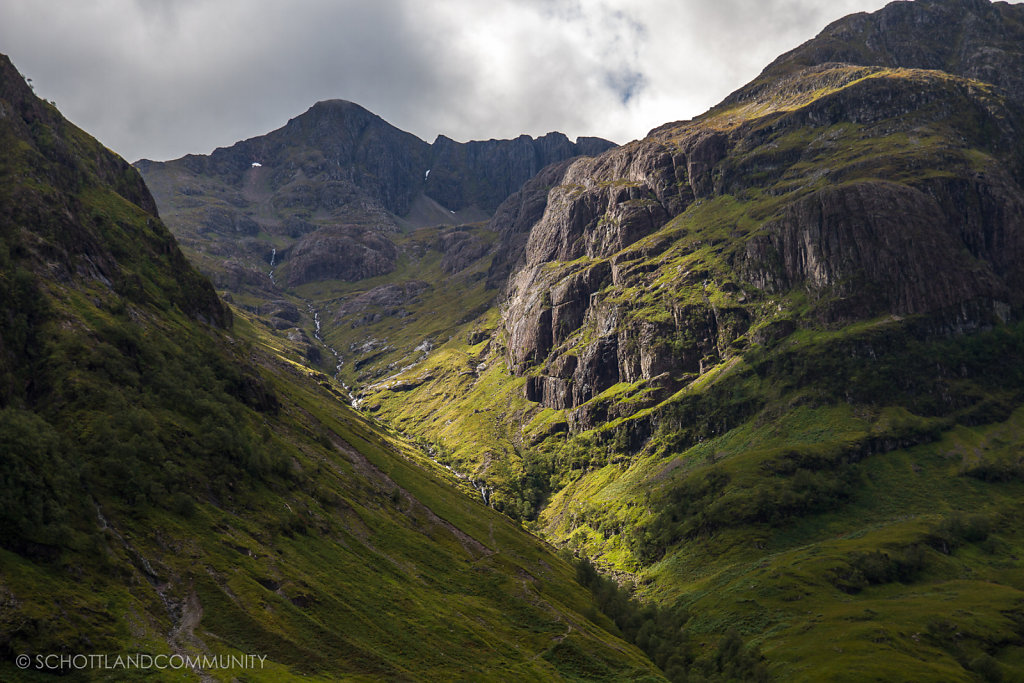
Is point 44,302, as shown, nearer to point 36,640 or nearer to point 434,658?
point 36,640

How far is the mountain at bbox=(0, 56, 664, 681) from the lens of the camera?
8256 centimetres

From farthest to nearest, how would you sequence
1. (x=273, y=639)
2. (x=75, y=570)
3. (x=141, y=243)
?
(x=141, y=243) → (x=273, y=639) → (x=75, y=570)

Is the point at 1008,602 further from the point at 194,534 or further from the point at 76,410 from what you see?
the point at 76,410

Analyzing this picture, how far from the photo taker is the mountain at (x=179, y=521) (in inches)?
3250

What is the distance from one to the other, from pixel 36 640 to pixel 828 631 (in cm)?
17592

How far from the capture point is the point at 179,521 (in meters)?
109

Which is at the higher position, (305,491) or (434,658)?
(305,491)

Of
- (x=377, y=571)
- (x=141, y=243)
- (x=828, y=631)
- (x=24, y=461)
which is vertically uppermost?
(x=141, y=243)

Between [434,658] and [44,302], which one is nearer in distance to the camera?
[434,658]

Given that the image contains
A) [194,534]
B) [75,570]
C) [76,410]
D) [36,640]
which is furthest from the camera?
[76,410]

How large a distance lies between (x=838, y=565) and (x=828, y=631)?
→ 34840mm

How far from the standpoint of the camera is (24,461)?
8844 centimetres

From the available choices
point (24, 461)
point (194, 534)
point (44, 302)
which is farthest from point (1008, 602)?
point (44, 302)

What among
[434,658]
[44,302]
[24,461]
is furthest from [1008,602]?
[44,302]
